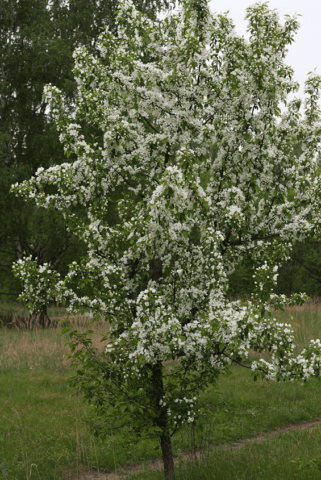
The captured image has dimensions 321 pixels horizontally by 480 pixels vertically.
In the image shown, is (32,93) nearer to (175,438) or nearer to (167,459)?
(175,438)

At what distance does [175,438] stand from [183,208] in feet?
16.8

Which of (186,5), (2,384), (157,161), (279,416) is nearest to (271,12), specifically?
(186,5)

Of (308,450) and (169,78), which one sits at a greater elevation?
(169,78)

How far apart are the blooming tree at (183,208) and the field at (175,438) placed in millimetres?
569

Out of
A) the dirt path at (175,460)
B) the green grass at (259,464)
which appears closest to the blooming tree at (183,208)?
the green grass at (259,464)

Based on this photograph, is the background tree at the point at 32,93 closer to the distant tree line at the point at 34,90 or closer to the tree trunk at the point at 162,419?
the distant tree line at the point at 34,90

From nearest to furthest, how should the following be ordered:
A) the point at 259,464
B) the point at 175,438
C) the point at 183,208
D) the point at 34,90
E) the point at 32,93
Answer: the point at 183,208
the point at 259,464
the point at 175,438
the point at 34,90
the point at 32,93

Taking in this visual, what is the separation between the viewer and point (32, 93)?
18.8 m

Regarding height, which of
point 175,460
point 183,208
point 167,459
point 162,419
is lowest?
point 175,460

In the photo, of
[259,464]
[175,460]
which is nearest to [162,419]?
[259,464]

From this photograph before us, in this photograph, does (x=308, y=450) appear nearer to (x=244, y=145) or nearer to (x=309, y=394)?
(x=309, y=394)

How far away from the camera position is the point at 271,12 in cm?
470

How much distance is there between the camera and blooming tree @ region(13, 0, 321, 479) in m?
3.94

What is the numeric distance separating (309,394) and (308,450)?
3.55 metres
